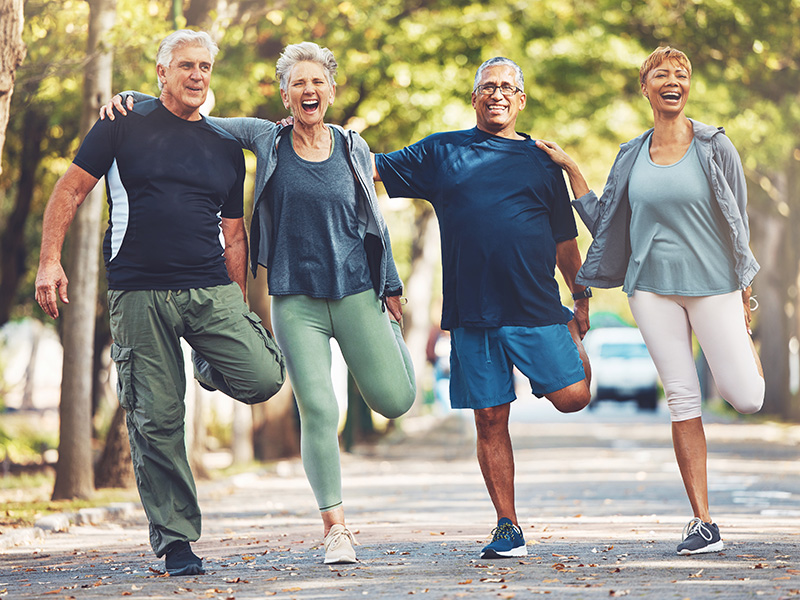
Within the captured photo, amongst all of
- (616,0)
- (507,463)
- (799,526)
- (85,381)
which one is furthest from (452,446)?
(507,463)

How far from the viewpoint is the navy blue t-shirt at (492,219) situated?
644 centimetres

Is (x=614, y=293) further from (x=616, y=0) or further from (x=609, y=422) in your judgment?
(x=616, y=0)

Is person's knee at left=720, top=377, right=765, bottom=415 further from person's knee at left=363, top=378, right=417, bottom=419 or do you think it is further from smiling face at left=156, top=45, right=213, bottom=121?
smiling face at left=156, top=45, right=213, bottom=121

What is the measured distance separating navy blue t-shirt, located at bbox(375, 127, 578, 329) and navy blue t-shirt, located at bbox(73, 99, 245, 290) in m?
0.99

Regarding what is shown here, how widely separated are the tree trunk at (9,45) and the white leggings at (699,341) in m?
4.01

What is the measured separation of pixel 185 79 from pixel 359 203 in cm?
101

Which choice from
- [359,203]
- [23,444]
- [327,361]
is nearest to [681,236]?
[359,203]

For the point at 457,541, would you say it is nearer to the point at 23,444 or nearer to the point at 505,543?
the point at 505,543

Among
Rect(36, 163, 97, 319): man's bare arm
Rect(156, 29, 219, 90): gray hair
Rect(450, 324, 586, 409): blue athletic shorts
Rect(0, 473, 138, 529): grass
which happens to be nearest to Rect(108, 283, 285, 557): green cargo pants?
Rect(36, 163, 97, 319): man's bare arm

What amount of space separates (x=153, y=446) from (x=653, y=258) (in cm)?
258

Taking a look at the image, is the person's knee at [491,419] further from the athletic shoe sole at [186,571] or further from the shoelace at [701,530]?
the athletic shoe sole at [186,571]

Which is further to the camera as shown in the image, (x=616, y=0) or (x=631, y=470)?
(x=616, y=0)

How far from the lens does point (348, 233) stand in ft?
20.8

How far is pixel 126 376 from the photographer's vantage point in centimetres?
613
